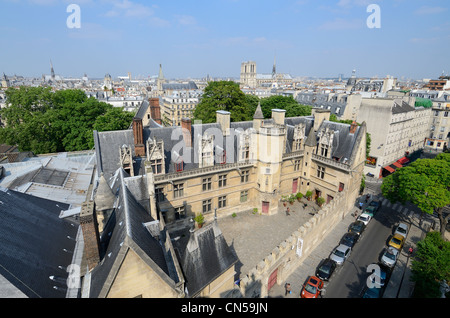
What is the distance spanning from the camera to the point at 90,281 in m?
12.7

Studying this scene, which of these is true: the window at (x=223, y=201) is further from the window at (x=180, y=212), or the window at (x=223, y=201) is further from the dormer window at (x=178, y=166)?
the dormer window at (x=178, y=166)

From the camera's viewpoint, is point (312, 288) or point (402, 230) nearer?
point (312, 288)

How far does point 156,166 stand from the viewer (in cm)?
2525

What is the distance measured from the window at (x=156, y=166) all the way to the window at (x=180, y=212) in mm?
5161

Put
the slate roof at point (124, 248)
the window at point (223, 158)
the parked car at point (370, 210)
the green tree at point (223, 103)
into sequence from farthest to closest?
the green tree at point (223, 103), the parked car at point (370, 210), the window at point (223, 158), the slate roof at point (124, 248)

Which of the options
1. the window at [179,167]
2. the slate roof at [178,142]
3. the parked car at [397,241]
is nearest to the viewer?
the slate roof at [178,142]

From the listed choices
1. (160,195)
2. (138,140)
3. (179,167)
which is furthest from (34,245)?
(179,167)

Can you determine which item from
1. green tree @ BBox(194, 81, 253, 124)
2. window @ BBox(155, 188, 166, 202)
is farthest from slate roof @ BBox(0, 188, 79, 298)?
green tree @ BBox(194, 81, 253, 124)

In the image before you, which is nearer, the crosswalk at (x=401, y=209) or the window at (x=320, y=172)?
the window at (x=320, y=172)

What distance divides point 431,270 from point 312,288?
351 inches

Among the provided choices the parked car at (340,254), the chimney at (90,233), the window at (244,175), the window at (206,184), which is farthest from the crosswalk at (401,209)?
the chimney at (90,233)

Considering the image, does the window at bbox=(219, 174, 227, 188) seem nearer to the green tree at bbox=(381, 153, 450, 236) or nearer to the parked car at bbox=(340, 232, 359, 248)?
the parked car at bbox=(340, 232, 359, 248)

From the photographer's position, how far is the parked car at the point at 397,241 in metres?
25.9

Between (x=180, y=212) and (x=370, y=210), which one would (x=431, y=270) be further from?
(x=180, y=212)
